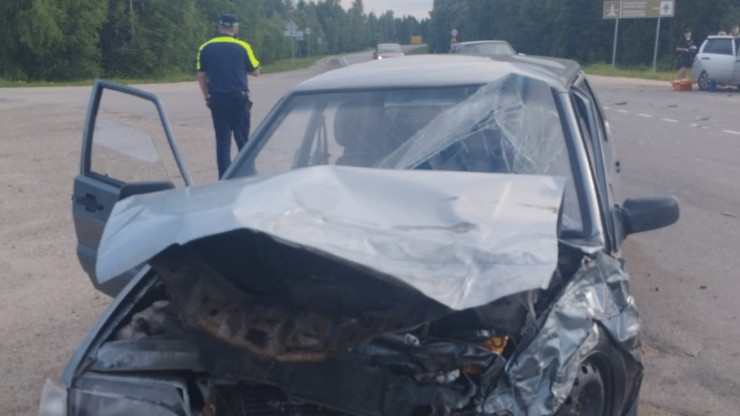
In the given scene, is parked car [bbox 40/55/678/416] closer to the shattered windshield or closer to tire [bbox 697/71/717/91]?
the shattered windshield

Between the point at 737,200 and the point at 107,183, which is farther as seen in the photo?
the point at 737,200

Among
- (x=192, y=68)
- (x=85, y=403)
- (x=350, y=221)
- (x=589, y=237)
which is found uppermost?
(x=350, y=221)

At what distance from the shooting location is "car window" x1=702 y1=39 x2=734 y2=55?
2728cm

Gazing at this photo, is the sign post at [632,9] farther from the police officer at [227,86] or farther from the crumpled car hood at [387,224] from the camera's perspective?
the crumpled car hood at [387,224]

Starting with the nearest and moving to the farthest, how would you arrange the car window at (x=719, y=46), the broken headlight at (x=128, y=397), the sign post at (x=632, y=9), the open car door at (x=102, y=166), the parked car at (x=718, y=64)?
1. the broken headlight at (x=128, y=397)
2. the open car door at (x=102, y=166)
3. the parked car at (x=718, y=64)
4. the car window at (x=719, y=46)
5. the sign post at (x=632, y=9)

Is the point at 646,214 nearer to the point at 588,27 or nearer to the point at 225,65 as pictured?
the point at 225,65

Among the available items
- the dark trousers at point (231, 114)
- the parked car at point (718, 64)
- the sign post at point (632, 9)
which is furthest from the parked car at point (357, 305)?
the sign post at point (632, 9)

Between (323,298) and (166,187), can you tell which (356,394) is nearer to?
(323,298)

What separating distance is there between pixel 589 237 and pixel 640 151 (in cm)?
1078

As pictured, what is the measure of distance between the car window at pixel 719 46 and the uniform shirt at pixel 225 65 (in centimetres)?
2127

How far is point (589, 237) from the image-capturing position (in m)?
3.72

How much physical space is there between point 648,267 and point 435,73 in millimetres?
3279

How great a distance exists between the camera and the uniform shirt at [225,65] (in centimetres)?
938

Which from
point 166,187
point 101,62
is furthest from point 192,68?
point 166,187
